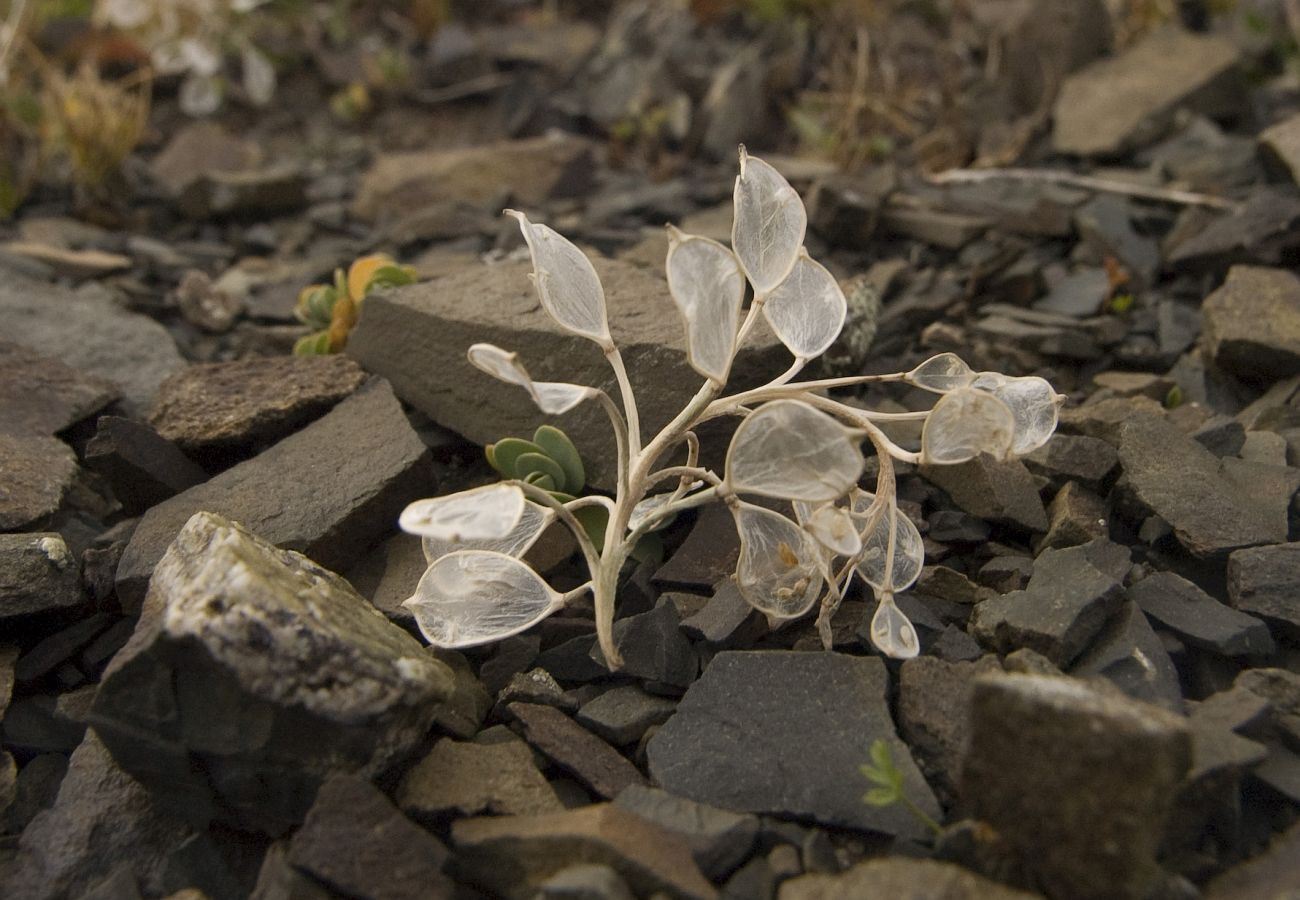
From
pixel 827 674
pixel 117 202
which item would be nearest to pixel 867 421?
pixel 827 674

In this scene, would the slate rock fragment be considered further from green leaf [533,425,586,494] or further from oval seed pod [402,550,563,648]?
green leaf [533,425,586,494]

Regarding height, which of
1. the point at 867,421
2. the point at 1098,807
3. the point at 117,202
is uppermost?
the point at 867,421

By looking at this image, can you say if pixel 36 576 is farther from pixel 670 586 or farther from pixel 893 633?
pixel 893 633

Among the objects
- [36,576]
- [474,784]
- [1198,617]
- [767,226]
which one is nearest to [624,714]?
[474,784]

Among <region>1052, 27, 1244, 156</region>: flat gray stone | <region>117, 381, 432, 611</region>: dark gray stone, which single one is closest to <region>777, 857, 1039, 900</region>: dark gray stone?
<region>117, 381, 432, 611</region>: dark gray stone

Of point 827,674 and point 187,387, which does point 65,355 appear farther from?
point 827,674

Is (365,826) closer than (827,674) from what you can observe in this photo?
Yes
